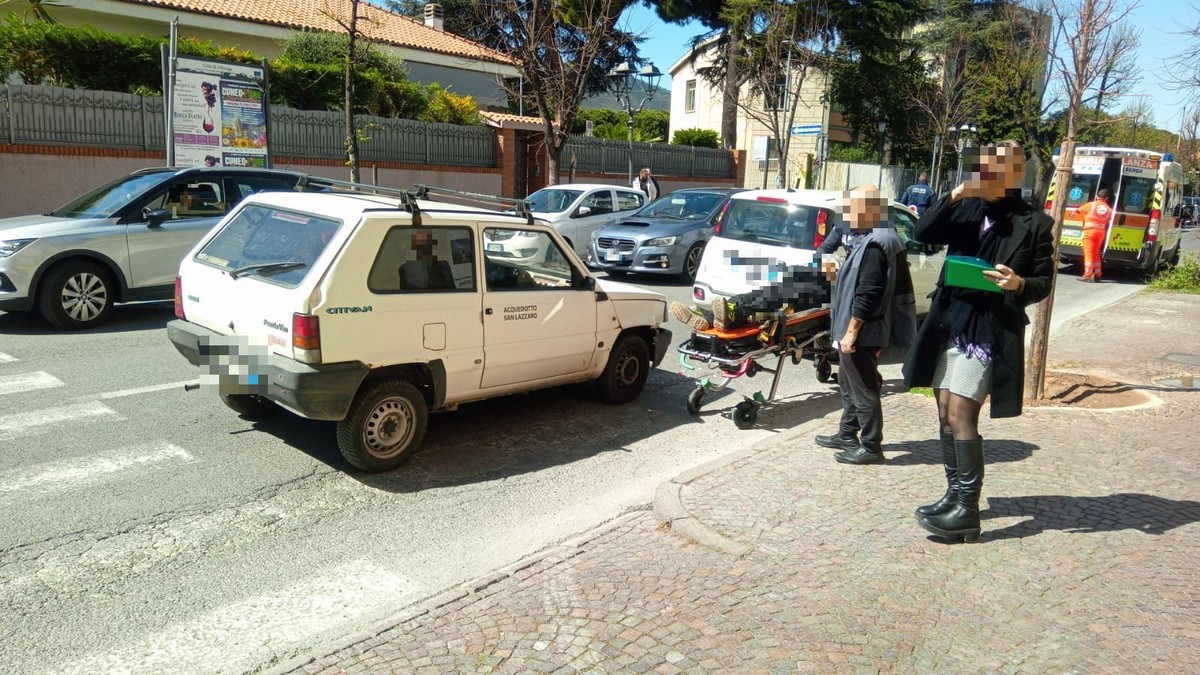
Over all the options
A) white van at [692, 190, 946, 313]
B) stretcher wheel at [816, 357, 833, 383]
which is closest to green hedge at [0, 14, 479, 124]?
white van at [692, 190, 946, 313]

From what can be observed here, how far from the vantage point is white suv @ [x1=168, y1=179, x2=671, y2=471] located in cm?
532

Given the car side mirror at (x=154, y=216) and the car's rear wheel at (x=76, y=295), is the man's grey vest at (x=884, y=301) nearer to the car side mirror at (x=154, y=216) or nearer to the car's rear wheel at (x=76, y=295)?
the car side mirror at (x=154, y=216)

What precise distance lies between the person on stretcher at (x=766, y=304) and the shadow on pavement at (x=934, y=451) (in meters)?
1.46

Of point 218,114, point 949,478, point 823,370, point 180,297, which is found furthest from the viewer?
point 218,114

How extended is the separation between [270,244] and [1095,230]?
1824cm

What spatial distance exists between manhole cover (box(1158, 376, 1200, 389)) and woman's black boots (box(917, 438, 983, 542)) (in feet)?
17.0

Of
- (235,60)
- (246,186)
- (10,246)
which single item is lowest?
(10,246)

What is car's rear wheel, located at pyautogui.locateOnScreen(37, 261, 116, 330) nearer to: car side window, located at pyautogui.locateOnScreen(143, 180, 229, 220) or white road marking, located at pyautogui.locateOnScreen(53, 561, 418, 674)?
car side window, located at pyautogui.locateOnScreen(143, 180, 229, 220)

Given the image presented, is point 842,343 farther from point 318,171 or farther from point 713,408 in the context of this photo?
point 318,171

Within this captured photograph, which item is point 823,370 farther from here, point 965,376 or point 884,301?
point 965,376

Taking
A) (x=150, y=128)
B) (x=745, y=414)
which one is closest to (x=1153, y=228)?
(x=745, y=414)

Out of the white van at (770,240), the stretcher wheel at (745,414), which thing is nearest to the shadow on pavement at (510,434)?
the stretcher wheel at (745,414)

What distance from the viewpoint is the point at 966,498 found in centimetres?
456

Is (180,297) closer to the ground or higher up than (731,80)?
closer to the ground
